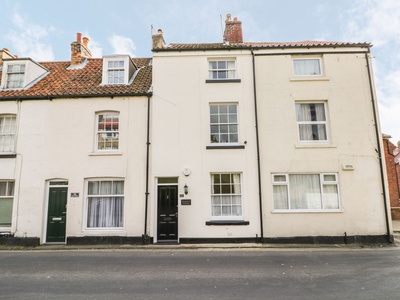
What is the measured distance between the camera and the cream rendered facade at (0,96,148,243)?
12.3 metres

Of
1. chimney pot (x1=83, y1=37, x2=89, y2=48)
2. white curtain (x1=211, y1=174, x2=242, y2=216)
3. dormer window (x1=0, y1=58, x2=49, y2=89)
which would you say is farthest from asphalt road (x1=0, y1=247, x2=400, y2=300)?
chimney pot (x1=83, y1=37, x2=89, y2=48)

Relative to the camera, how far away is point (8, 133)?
43.1ft

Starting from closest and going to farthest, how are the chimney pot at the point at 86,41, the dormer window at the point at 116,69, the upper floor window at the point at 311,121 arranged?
1. the upper floor window at the point at 311,121
2. the dormer window at the point at 116,69
3. the chimney pot at the point at 86,41

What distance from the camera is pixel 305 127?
12906mm

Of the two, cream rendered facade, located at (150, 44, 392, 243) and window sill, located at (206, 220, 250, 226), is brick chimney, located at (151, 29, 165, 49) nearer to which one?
cream rendered facade, located at (150, 44, 392, 243)

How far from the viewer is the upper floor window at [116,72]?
1417 cm

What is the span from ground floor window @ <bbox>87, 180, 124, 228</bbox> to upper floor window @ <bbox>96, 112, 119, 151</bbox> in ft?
5.63

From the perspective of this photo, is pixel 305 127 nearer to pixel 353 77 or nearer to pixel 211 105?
pixel 353 77

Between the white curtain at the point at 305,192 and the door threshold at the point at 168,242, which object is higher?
the white curtain at the point at 305,192

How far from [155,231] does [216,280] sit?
5.64 m

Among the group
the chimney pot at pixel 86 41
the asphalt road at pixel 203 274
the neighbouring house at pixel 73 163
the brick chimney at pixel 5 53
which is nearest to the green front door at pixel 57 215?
the neighbouring house at pixel 73 163

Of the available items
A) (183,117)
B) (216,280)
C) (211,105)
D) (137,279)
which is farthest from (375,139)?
(137,279)

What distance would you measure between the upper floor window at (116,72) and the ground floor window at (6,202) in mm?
6932

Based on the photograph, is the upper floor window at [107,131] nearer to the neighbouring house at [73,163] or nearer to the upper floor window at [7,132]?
the neighbouring house at [73,163]
